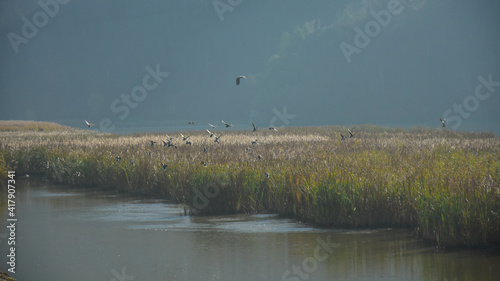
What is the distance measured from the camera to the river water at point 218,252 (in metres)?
14.6

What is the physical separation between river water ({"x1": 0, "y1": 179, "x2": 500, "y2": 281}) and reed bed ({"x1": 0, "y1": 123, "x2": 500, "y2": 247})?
56cm

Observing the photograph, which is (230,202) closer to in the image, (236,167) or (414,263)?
(236,167)

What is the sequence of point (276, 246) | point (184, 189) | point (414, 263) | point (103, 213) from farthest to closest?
point (184, 189) → point (103, 213) → point (276, 246) → point (414, 263)

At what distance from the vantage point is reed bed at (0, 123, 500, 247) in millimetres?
15977

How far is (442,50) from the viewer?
15262 centimetres

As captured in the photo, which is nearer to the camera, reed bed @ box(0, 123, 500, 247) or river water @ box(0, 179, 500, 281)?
river water @ box(0, 179, 500, 281)

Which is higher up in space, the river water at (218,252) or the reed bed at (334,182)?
the reed bed at (334,182)

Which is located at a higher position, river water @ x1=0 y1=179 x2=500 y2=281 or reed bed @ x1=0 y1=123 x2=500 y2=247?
reed bed @ x1=0 y1=123 x2=500 y2=247

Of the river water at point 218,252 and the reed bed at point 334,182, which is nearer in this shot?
the river water at point 218,252

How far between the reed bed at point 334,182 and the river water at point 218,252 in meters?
0.56

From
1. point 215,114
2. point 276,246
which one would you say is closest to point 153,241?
point 276,246

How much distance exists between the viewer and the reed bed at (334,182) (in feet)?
52.4

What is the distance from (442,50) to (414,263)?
474ft

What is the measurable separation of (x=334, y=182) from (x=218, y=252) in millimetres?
4432
